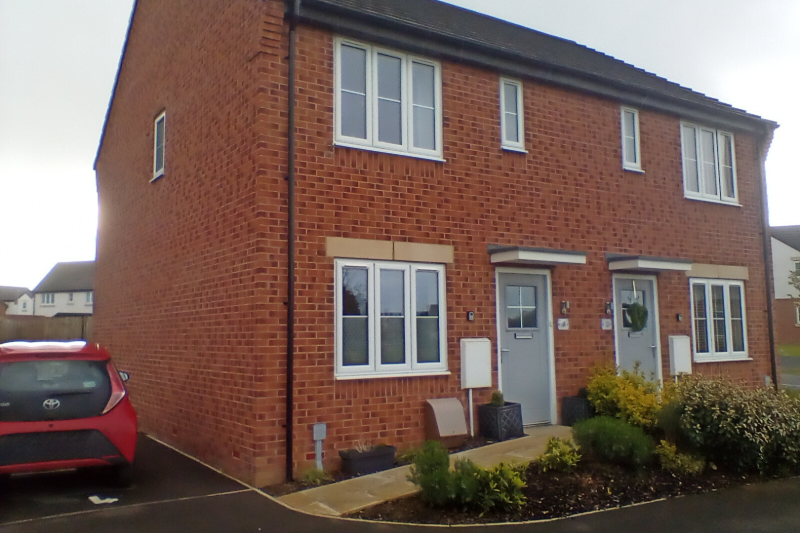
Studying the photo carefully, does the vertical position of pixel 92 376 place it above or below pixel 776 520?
above

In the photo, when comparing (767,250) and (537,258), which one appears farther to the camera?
(767,250)

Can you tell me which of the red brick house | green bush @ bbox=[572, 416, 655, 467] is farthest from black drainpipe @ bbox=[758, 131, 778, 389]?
green bush @ bbox=[572, 416, 655, 467]

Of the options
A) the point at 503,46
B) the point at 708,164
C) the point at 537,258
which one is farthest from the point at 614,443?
the point at 708,164

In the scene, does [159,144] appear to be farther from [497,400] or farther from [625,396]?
[625,396]

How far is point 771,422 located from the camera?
326 inches

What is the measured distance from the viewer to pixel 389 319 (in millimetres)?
8969

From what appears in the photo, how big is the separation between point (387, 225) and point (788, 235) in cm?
4835

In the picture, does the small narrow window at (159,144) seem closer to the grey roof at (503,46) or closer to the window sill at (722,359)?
the grey roof at (503,46)

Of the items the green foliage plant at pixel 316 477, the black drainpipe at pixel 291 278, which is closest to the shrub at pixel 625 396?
the green foliage plant at pixel 316 477

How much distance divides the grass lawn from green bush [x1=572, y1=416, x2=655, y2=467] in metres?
30.7

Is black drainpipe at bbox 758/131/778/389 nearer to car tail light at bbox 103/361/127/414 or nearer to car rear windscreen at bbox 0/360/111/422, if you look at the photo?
car tail light at bbox 103/361/127/414

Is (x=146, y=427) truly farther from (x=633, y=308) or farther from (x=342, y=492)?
(x=633, y=308)

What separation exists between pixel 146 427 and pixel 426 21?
7.82 metres

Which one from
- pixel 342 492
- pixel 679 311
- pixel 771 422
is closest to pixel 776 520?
pixel 771 422
